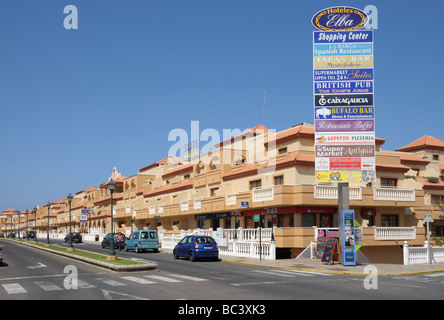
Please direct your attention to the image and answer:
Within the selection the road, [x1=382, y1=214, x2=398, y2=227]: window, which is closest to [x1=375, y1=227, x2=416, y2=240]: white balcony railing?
[x1=382, y1=214, x2=398, y2=227]: window

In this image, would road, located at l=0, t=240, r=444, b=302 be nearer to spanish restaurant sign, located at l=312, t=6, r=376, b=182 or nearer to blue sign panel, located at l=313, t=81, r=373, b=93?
spanish restaurant sign, located at l=312, t=6, r=376, b=182

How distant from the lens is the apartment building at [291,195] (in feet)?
116

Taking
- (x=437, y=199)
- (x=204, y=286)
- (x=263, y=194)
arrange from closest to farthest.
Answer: (x=204, y=286), (x=263, y=194), (x=437, y=199)

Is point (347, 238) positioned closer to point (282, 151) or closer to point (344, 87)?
point (344, 87)

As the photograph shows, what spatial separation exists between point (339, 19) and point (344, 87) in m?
3.80

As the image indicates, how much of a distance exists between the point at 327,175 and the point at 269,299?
1396 centimetres

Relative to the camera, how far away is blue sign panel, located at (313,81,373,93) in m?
26.5

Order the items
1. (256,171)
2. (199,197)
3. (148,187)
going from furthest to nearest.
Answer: (148,187) → (199,197) → (256,171)

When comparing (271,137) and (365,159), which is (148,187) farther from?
(365,159)

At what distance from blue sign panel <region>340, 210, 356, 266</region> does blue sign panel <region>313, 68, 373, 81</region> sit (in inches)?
286

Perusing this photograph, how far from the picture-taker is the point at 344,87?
2658 centimetres

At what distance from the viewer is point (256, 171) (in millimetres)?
41875

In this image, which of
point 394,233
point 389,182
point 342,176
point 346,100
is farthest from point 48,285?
point 389,182
